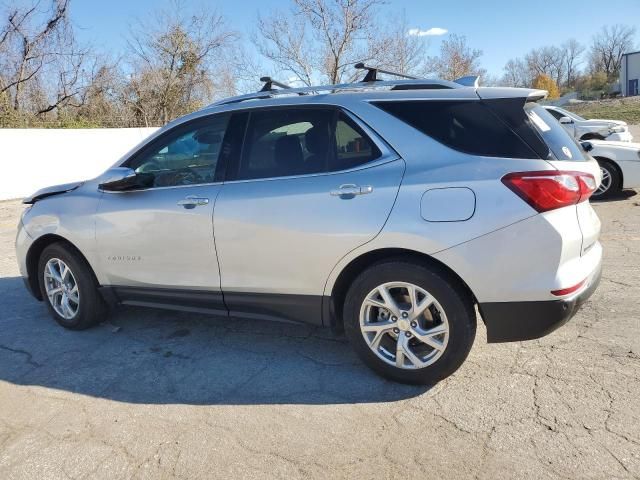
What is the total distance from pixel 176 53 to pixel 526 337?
26496 mm

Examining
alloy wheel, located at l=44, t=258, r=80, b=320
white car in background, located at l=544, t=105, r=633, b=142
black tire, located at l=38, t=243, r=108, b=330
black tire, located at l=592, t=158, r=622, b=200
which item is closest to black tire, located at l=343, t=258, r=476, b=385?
black tire, located at l=38, t=243, r=108, b=330

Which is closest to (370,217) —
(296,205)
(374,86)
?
(296,205)

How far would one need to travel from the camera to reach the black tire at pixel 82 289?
4266mm

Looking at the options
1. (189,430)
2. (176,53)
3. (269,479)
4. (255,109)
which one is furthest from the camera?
(176,53)

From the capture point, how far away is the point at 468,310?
298 cm

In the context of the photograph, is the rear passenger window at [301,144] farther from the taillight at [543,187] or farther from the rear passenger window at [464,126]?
the taillight at [543,187]

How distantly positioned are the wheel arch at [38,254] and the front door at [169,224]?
0.36 meters

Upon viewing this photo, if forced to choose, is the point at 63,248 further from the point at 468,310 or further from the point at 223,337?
the point at 468,310

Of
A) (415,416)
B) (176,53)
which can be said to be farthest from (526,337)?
(176,53)

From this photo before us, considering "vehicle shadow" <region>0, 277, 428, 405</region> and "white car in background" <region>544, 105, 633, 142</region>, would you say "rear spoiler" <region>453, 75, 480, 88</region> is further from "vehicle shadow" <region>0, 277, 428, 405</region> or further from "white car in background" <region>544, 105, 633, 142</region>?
"white car in background" <region>544, 105, 633, 142</region>

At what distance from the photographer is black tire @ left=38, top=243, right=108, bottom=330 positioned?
4266mm

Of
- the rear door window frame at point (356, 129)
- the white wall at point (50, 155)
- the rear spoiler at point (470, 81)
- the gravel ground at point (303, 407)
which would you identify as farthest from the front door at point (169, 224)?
the white wall at point (50, 155)

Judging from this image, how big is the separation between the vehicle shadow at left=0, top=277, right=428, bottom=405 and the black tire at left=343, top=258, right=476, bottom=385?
0.12 meters

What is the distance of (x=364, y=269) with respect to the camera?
322cm
